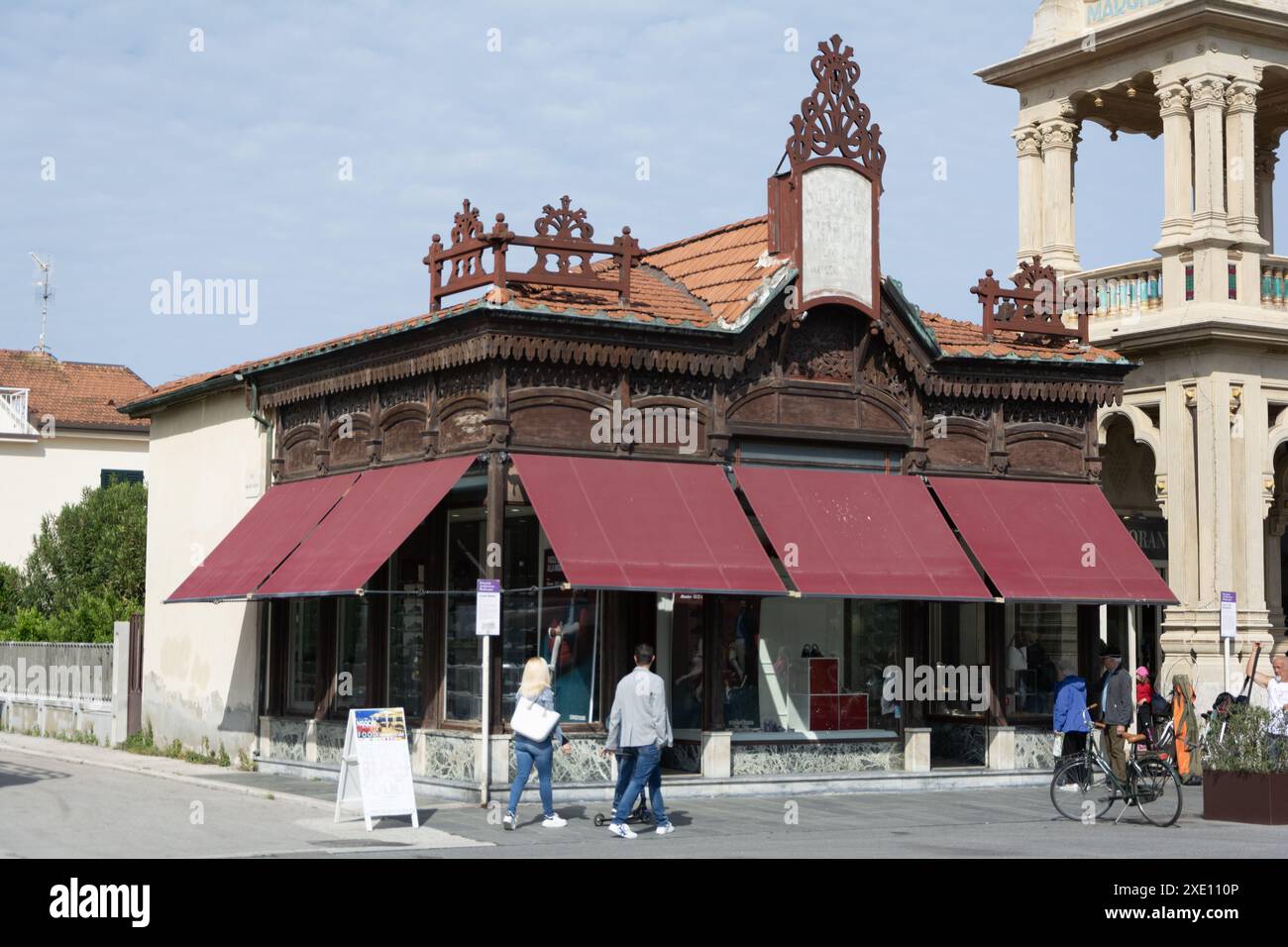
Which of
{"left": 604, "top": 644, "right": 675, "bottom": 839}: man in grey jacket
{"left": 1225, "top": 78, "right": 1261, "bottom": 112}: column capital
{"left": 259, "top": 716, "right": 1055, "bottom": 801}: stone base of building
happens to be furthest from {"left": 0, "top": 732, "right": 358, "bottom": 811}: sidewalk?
{"left": 1225, "top": 78, "right": 1261, "bottom": 112}: column capital

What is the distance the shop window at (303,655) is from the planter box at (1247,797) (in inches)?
467

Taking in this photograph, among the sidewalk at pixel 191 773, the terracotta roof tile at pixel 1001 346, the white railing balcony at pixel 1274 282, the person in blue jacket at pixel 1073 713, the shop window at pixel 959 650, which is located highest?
the white railing balcony at pixel 1274 282

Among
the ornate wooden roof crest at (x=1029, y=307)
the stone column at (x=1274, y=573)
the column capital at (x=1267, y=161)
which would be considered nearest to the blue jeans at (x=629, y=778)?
the ornate wooden roof crest at (x=1029, y=307)

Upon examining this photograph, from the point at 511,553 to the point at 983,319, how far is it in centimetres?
767

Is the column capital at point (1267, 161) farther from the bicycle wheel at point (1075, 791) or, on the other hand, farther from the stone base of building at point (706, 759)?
the bicycle wheel at point (1075, 791)

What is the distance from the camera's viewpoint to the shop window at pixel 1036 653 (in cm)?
2475

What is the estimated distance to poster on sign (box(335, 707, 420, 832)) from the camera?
18141mm

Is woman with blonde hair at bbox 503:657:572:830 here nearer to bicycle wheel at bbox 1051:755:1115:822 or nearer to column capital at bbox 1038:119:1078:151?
bicycle wheel at bbox 1051:755:1115:822

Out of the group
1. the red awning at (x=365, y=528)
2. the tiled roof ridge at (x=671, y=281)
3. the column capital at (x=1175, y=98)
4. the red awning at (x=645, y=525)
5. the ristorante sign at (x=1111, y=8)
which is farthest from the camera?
the ristorante sign at (x=1111, y=8)

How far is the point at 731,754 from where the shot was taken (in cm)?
2195

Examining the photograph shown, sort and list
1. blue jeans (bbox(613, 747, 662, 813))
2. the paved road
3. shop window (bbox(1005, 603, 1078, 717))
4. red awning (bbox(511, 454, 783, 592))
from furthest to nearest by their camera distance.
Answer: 1. shop window (bbox(1005, 603, 1078, 717))
2. red awning (bbox(511, 454, 783, 592))
3. blue jeans (bbox(613, 747, 662, 813))
4. the paved road

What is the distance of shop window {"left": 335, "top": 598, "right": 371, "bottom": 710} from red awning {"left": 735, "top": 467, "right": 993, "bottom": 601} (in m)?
5.63
